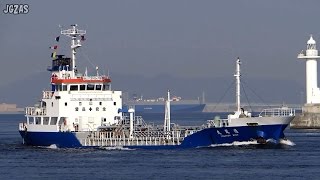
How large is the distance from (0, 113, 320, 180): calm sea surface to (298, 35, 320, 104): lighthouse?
4085cm

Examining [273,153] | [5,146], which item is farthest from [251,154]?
[5,146]

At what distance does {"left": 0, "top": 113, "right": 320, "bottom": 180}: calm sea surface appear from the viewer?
193 feet

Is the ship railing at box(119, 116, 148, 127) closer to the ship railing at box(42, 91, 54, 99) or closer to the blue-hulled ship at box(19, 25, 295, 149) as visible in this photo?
the blue-hulled ship at box(19, 25, 295, 149)

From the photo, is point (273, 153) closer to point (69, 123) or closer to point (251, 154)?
point (251, 154)

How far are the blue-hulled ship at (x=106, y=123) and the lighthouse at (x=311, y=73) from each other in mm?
42918

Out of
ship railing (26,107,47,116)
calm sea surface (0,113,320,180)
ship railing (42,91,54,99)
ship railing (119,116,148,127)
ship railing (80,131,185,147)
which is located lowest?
calm sea surface (0,113,320,180)

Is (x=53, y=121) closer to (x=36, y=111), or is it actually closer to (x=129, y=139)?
(x=36, y=111)

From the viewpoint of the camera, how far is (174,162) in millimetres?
65438

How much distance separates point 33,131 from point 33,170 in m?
17.9

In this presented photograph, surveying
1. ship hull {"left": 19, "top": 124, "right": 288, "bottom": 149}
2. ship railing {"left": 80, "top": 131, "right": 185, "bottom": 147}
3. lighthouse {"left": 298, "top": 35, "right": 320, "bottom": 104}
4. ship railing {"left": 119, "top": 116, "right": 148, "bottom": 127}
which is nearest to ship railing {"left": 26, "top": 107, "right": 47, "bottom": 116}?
ship hull {"left": 19, "top": 124, "right": 288, "bottom": 149}

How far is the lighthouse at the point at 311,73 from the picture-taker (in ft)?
395

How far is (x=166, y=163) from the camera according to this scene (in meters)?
65.0

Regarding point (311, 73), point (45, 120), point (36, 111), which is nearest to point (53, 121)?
point (45, 120)

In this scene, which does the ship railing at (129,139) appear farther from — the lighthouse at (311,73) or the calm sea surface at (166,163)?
the lighthouse at (311,73)
